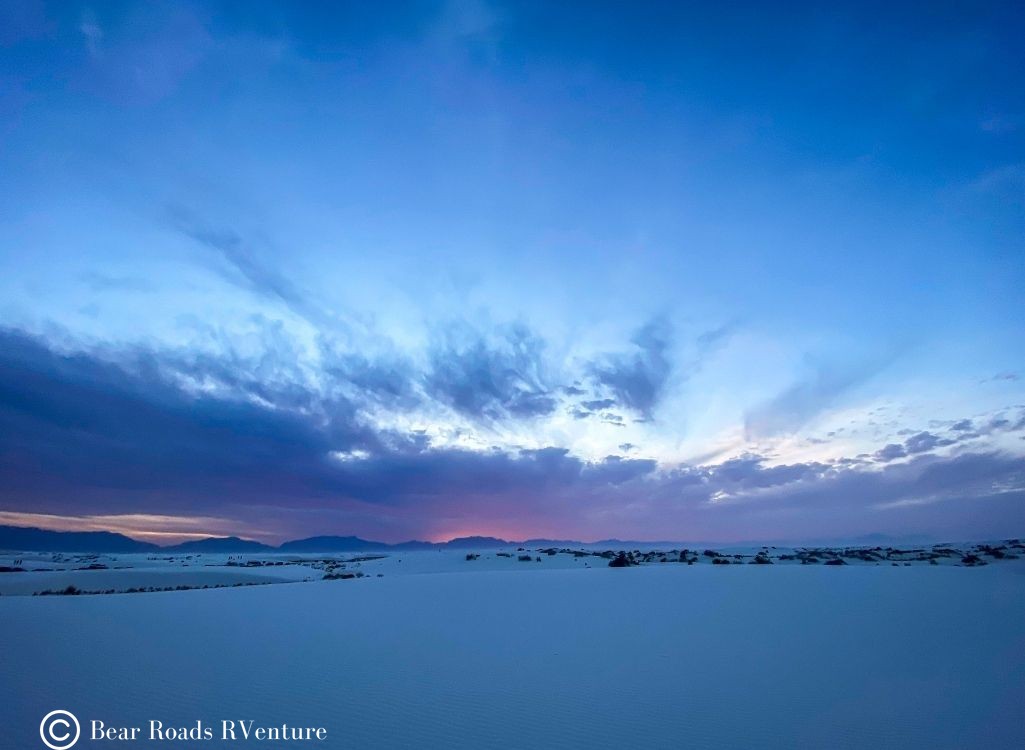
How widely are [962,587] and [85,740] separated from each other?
66.2 feet

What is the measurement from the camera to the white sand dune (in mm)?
5852

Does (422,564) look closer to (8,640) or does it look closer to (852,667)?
(8,640)

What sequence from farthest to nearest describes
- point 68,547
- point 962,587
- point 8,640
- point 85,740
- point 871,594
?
point 68,547, point 962,587, point 871,594, point 8,640, point 85,740

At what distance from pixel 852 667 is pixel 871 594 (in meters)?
7.83

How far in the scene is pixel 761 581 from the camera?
54.2 feet

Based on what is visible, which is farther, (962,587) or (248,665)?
(962,587)

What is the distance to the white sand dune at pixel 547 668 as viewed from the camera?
19.2 ft

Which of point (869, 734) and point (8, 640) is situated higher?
point (8, 640)

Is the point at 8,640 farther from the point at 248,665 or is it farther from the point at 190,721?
the point at 190,721

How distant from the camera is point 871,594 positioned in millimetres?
14344

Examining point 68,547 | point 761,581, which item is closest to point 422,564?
point 761,581

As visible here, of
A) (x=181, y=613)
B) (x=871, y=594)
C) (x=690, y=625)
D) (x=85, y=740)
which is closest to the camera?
(x=85, y=740)

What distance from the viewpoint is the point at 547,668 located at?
312 inches

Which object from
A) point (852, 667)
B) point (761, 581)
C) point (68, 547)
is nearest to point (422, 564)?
point (761, 581)
